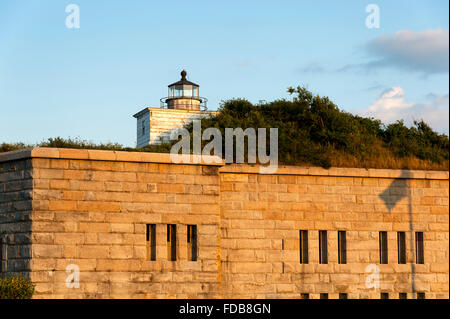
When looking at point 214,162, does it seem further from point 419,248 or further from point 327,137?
point 419,248

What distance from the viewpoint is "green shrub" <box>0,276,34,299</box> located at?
65.1 ft

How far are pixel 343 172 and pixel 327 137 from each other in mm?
2525

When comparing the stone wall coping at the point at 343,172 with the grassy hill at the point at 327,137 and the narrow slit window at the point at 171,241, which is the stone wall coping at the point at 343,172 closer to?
the grassy hill at the point at 327,137

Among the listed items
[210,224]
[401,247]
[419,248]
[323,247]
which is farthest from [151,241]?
[419,248]

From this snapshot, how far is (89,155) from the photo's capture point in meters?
21.8

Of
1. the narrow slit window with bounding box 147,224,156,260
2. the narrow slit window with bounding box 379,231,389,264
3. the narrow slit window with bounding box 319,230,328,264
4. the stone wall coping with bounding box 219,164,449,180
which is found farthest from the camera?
the narrow slit window with bounding box 379,231,389,264

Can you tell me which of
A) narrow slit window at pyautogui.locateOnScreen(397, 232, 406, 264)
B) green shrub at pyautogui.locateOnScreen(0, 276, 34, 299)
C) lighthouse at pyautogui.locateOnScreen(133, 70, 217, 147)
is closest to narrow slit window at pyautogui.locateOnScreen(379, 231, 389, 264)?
narrow slit window at pyautogui.locateOnScreen(397, 232, 406, 264)

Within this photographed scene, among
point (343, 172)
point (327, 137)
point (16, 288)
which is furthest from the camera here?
point (327, 137)

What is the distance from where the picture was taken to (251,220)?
23.9m

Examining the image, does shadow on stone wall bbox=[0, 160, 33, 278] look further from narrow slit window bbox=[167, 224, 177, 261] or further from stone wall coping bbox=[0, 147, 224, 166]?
narrow slit window bbox=[167, 224, 177, 261]

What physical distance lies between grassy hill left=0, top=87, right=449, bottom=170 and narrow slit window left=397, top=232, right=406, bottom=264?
2570mm

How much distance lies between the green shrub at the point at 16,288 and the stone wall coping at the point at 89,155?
3658 millimetres
